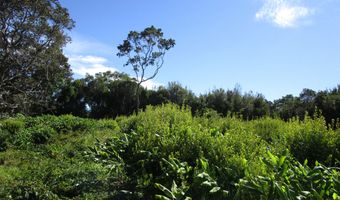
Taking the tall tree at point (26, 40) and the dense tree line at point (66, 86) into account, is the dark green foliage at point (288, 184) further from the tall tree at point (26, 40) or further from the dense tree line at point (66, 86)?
the tall tree at point (26, 40)

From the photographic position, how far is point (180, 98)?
39.0 metres

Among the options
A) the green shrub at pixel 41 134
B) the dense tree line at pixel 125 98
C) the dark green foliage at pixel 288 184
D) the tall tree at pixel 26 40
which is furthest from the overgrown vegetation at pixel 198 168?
the dense tree line at pixel 125 98

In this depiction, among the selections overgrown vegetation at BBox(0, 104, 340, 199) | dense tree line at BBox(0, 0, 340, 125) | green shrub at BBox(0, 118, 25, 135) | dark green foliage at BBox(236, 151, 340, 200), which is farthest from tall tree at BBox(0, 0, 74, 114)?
dark green foliage at BBox(236, 151, 340, 200)

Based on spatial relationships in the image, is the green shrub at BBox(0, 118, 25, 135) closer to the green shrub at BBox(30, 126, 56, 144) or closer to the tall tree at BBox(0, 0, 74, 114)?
the green shrub at BBox(30, 126, 56, 144)

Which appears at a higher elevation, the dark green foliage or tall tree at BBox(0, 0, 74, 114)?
tall tree at BBox(0, 0, 74, 114)

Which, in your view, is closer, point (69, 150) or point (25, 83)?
point (69, 150)

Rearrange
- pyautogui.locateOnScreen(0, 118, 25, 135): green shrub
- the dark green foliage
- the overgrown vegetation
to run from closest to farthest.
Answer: the dark green foliage < the overgrown vegetation < pyautogui.locateOnScreen(0, 118, 25, 135): green shrub

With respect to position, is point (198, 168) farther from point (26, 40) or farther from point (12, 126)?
point (26, 40)

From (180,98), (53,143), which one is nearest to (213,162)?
(53,143)

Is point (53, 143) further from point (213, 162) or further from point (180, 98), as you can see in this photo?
point (180, 98)

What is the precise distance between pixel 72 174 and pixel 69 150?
405cm

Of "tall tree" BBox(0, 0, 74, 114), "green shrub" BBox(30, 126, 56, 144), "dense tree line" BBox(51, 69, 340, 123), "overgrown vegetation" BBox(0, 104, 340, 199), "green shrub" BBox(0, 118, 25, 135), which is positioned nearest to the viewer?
"overgrown vegetation" BBox(0, 104, 340, 199)

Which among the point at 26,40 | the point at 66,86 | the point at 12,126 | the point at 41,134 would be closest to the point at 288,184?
the point at 41,134

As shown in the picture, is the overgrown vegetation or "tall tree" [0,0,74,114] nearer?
the overgrown vegetation
